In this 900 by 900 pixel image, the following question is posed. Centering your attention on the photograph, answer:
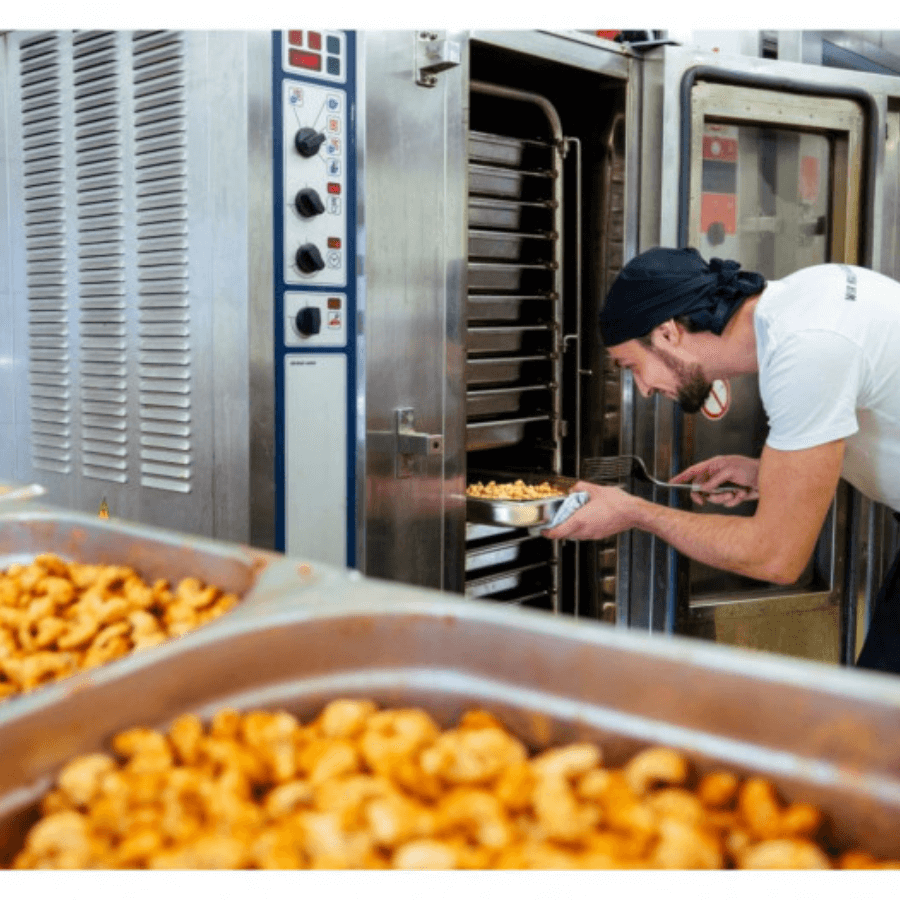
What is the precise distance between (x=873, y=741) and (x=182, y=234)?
2.02 meters

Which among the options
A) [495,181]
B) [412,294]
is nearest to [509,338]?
[495,181]

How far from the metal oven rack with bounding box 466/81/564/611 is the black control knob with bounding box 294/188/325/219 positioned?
2.40ft

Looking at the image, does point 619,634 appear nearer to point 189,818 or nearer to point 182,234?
point 189,818

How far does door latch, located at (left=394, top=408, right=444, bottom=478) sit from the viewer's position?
2.70 metres

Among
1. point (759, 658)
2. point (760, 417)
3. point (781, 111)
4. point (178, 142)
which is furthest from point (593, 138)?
point (759, 658)

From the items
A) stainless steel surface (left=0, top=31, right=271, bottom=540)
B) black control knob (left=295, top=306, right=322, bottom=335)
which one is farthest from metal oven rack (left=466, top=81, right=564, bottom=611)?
stainless steel surface (left=0, top=31, right=271, bottom=540)

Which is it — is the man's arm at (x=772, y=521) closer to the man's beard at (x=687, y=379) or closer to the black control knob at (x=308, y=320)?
the man's beard at (x=687, y=379)

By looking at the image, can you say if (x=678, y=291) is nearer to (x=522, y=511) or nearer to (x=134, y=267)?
(x=522, y=511)

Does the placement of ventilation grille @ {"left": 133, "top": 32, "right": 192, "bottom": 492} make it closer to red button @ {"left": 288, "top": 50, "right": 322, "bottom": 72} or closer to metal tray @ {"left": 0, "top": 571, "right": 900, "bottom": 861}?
red button @ {"left": 288, "top": 50, "right": 322, "bottom": 72}

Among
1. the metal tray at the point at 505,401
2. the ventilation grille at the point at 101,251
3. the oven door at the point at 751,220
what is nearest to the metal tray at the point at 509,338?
the metal tray at the point at 505,401

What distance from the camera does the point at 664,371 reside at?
99.1 inches

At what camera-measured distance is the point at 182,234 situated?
8.29 ft

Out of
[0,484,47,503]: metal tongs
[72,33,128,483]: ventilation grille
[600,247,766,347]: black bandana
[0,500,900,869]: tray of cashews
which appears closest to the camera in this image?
[0,500,900,869]: tray of cashews

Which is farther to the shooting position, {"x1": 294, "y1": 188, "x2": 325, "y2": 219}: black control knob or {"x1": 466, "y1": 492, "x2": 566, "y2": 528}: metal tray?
{"x1": 466, "y1": 492, "x2": 566, "y2": 528}: metal tray
